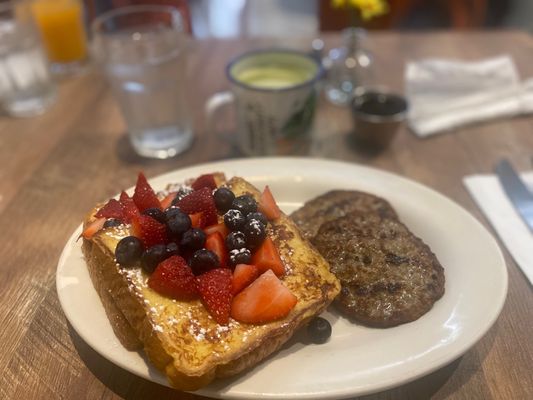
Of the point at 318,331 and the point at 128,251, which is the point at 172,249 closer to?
the point at 128,251

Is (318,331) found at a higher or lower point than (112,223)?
lower

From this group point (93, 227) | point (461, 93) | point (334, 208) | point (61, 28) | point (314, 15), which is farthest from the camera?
point (314, 15)

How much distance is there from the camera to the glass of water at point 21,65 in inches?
86.2

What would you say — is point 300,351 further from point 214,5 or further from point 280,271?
point 214,5

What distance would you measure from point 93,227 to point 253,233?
40cm

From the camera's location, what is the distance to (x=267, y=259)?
1128 millimetres

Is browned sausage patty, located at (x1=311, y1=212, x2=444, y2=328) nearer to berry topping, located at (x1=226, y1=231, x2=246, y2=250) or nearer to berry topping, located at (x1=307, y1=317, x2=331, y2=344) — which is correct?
berry topping, located at (x1=307, y1=317, x2=331, y2=344)

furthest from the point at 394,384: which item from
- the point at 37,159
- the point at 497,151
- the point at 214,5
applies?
the point at 214,5

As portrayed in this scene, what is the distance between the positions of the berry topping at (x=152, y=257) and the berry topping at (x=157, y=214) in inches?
3.6

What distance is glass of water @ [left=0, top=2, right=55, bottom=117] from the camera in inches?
86.2

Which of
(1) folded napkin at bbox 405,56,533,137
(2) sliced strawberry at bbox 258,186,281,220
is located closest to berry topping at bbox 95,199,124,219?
(2) sliced strawberry at bbox 258,186,281,220

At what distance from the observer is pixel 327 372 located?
1017mm

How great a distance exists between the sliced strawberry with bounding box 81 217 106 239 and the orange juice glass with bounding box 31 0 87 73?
1503 millimetres

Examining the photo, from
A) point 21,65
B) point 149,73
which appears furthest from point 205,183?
point 21,65
